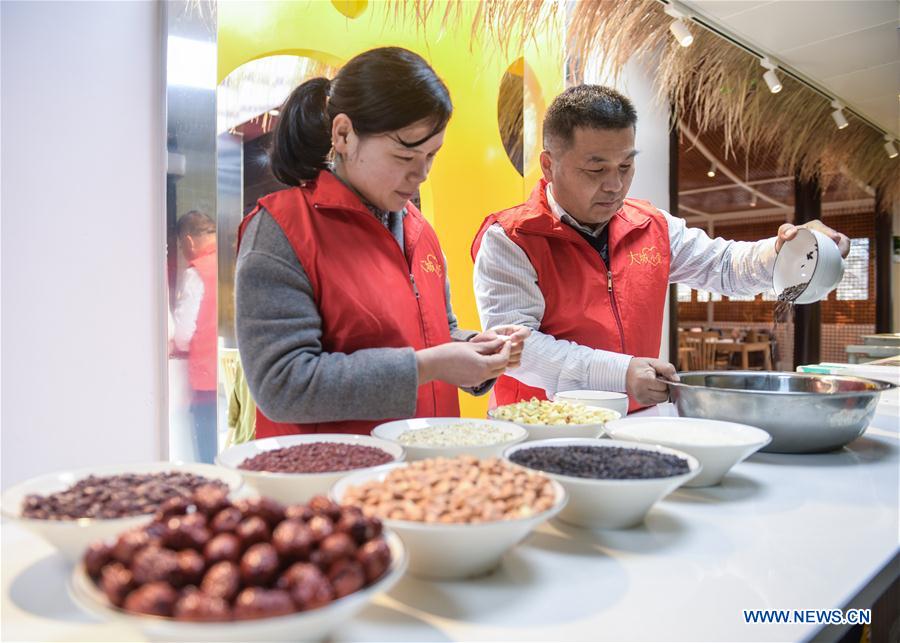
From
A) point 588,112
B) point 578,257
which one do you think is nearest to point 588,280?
point 578,257

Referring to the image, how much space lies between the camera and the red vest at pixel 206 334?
2.60 m

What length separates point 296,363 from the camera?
4.21 feet

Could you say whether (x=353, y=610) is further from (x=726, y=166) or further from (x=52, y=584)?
(x=726, y=166)

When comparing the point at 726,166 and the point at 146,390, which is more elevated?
the point at 726,166

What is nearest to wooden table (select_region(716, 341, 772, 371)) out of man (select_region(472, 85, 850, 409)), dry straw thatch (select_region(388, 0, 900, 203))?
dry straw thatch (select_region(388, 0, 900, 203))

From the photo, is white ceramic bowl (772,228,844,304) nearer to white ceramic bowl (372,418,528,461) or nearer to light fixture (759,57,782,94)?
white ceramic bowl (372,418,528,461)

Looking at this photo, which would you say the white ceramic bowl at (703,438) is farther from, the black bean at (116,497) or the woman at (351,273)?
the black bean at (116,497)

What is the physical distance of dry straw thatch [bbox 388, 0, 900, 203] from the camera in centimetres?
360

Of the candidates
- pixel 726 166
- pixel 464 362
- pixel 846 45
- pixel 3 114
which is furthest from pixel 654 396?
pixel 726 166

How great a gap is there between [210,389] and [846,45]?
15.9 feet

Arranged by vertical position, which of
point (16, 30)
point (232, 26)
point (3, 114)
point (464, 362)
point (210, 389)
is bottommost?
point (210, 389)

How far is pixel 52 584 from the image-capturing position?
735mm

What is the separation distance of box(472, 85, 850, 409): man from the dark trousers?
1269 mm

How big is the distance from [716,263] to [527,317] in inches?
38.3
